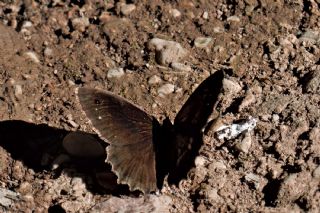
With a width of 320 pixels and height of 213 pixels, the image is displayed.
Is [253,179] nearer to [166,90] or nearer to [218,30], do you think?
[166,90]

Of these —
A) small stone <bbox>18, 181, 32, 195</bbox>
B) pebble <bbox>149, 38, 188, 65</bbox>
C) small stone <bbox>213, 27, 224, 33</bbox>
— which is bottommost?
small stone <bbox>18, 181, 32, 195</bbox>

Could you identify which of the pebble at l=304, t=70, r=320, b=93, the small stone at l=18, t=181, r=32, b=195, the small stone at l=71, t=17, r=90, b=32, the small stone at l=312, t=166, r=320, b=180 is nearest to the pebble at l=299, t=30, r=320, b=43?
the pebble at l=304, t=70, r=320, b=93

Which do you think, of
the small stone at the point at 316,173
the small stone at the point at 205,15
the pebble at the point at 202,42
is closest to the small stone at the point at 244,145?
the small stone at the point at 316,173

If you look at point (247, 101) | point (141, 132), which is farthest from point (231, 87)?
point (141, 132)

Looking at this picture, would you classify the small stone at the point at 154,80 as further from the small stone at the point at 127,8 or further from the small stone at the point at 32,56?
the small stone at the point at 32,56

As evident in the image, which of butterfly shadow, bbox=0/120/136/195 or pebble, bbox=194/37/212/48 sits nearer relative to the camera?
butterfly shadow, bbox=0/120/136/195

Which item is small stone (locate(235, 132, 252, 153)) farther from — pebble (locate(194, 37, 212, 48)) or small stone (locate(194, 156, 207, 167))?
pebble (locate(194, 37, 212, 48))

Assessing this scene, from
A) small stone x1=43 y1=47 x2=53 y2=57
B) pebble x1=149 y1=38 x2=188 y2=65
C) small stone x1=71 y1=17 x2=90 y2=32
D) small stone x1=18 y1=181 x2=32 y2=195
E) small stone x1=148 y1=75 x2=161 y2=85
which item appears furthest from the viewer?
small stone x1=71 y1=17 x2=90 y2=32

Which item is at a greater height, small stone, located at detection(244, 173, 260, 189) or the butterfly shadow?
small stone, located at detection(244, 173, 260, 189)
